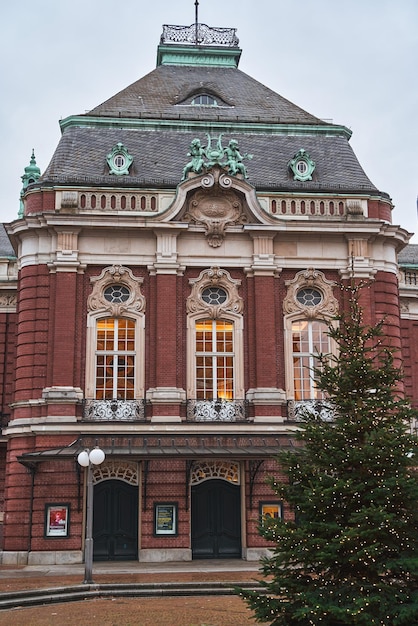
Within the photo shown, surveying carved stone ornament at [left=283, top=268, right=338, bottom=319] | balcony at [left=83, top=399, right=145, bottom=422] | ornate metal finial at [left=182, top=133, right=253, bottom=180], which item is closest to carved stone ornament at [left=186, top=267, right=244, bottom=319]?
carved stone ornament at [left=283, top=268, right=338, bottom=319]

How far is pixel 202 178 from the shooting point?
2758 cm

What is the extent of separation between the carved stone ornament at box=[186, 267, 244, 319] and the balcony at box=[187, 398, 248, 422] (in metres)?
3.04

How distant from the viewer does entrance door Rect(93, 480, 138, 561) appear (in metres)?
25.3

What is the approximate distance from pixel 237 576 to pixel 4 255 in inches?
801

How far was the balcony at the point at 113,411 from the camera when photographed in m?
25.9

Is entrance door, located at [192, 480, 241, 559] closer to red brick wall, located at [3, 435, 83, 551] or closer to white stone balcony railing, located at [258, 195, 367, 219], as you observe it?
red brick wall, located at [3, 435, 83, 551]

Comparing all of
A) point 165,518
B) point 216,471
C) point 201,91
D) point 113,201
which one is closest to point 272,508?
point 216,471

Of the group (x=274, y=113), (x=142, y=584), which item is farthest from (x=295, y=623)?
(x=274, y=113)

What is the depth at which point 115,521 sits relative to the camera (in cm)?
2556

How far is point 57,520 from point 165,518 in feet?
11.1

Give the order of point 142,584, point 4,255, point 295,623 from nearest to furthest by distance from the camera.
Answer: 1. point 295,623
2. point 142,584
3. point 4,255

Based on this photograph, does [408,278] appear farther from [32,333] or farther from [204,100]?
[32,333]

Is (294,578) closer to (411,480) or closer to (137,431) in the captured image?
(411,480)

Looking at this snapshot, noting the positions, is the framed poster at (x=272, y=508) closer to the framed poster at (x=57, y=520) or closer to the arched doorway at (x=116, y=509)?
the arched doorway at (x=116, y=509)
